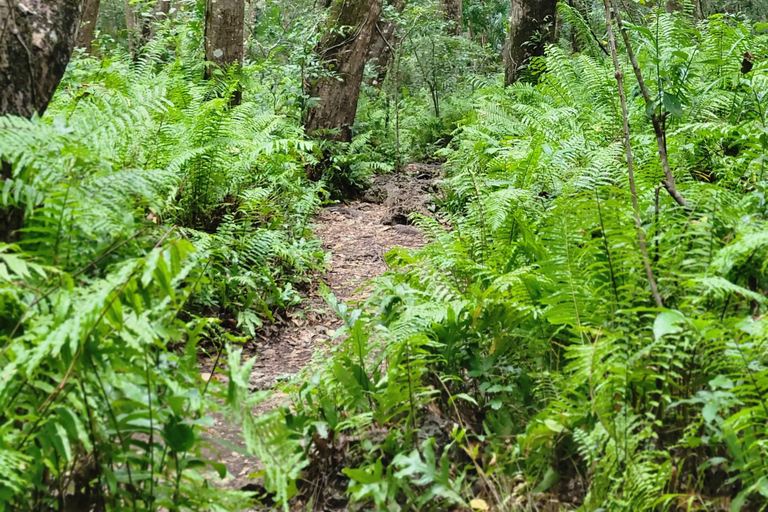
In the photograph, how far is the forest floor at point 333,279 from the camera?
303 cm

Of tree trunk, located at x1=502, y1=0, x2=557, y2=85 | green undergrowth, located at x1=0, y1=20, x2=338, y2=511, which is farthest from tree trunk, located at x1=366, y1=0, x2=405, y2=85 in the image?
green undergrowth, located at x1=0, y1=20, x2=338, y2=511

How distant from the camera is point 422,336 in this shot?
8.74 feet

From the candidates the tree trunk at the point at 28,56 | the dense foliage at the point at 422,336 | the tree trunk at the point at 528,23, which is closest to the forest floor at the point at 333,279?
the dense foliage at the point at 422,336

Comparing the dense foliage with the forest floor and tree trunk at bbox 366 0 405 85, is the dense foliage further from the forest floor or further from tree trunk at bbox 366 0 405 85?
tree trunk at bbox 366 0 405 85

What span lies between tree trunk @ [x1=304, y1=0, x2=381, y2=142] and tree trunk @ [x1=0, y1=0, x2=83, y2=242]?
509cm

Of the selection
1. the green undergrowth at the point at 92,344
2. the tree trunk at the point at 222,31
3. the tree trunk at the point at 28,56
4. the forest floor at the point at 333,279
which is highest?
the tree trunk at the point at 222,31

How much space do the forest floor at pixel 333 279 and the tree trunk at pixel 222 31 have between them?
6.69 feet

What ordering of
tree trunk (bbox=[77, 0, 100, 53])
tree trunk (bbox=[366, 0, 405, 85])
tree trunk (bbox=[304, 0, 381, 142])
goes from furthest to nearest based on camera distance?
1. tree trunk (bbox=[77, 0, 100, 53])
2. tree trunk (bbox=[366, 0, 405, 85])
3. tree trunk (bbox=[304, 0, 381, 142])

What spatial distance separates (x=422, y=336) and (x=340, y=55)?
5.98 metres

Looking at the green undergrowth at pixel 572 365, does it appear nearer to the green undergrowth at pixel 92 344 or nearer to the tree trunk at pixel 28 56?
the green undergrowth at pixel 92 344

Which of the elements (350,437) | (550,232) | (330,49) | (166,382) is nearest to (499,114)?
(330,49)

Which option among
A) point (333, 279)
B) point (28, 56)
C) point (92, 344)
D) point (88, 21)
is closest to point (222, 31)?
point (333, 279)

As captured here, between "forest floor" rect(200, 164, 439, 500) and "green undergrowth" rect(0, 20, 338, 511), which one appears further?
"forest floor" rect(200, 164, 439, 500)

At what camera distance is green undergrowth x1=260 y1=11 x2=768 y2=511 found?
6.62ft
